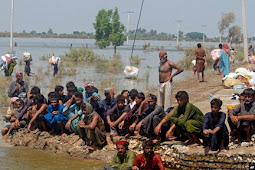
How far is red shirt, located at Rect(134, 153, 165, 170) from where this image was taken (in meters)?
6.81

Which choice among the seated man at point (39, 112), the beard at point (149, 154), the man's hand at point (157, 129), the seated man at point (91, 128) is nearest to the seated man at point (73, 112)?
the seated man at point (91, 128)

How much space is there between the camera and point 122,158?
24.3ft

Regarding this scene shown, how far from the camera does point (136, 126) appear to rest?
8.36 m

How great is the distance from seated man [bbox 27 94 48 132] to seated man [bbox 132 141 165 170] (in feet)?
9.93

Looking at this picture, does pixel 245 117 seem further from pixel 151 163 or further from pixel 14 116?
pixel 14 116

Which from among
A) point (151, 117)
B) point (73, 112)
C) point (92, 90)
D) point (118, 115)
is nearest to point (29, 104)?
point (73, 112)

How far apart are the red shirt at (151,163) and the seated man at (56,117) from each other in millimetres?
2639

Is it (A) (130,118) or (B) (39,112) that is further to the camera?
(B) (39,112)

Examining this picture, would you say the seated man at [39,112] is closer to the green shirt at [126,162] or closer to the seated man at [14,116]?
the seated man at [14,116]

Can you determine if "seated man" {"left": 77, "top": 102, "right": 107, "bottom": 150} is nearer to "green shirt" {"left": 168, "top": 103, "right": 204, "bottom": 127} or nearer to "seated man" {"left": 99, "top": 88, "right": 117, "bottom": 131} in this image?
"seated man" {"left": 99, "top": 88, "right": 117, "bottom": 131}

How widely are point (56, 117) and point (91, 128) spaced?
1.10 m

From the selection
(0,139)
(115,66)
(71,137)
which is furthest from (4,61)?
(71,137)

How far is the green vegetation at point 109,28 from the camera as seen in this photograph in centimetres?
5403

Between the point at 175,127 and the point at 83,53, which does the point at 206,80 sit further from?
the point at 83,53
